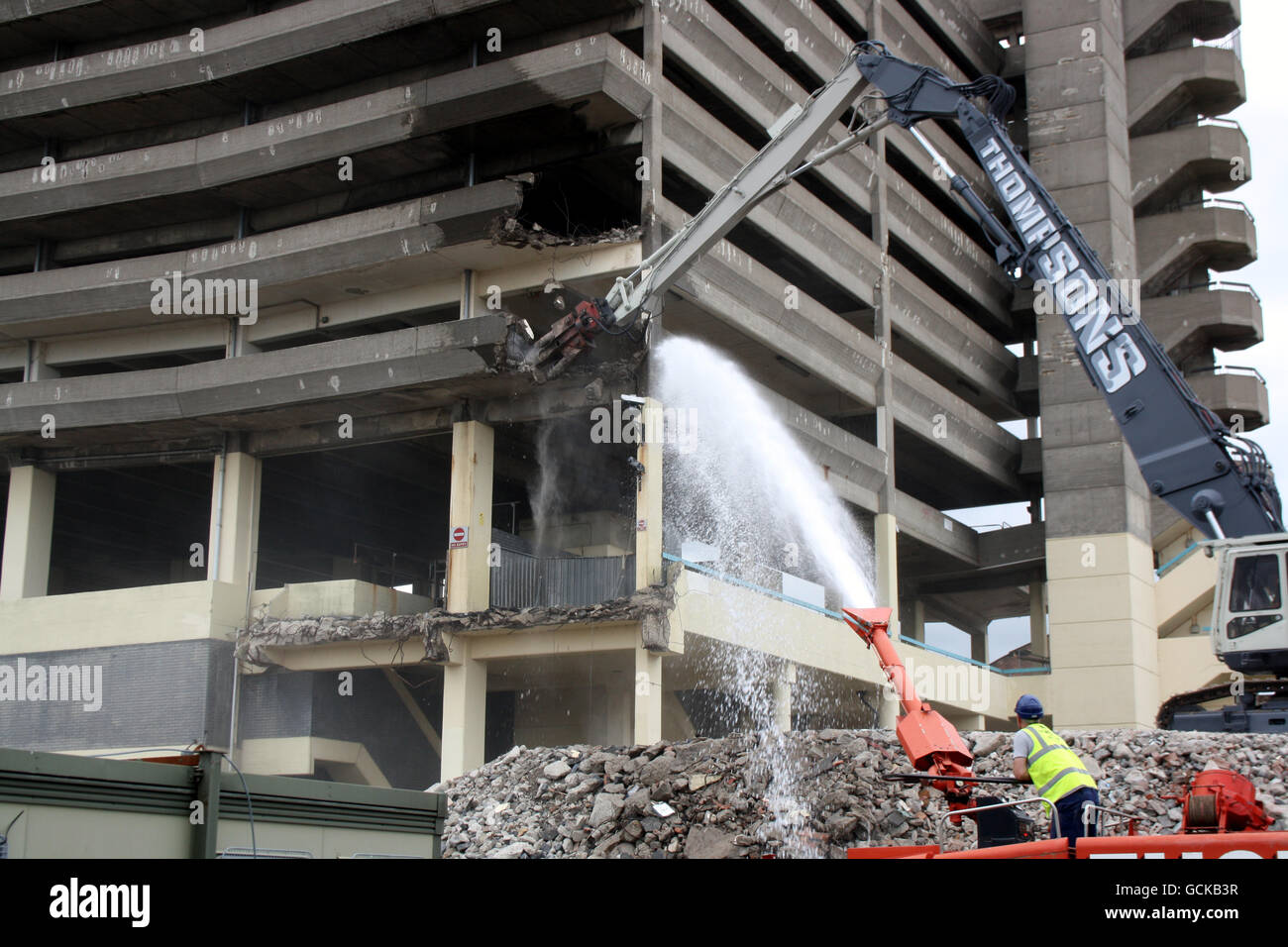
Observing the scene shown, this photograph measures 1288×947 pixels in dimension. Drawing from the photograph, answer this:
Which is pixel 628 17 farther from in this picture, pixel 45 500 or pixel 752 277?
pixel 45 500

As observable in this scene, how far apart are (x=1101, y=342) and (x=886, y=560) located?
54.9 feet

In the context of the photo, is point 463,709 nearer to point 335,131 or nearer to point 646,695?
point 646,695

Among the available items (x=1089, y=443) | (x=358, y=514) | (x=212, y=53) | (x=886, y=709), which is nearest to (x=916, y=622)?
(x=1089, y=443)

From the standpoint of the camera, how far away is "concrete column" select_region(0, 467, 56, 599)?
31.3 meters

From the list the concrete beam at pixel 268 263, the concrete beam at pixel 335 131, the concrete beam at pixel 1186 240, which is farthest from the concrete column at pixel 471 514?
the concrete beam at pixel 1186 240

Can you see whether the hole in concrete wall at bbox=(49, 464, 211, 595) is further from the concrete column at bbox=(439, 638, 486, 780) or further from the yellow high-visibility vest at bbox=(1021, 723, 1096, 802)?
the yellow high-visibility vest at bbox=(1021, 723, 1096, 802)

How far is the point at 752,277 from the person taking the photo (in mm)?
30344

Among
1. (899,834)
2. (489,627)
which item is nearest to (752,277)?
(489,627)

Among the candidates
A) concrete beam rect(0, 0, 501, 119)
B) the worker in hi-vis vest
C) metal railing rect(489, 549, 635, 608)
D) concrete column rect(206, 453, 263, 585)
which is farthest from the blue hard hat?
concrete column rect(206, 453, 263, 585)

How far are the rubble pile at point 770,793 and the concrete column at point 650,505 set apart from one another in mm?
5063

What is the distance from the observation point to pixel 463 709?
26875mm

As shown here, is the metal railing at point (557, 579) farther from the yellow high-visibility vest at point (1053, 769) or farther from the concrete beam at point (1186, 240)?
the concrete beam at point (1186, 240)

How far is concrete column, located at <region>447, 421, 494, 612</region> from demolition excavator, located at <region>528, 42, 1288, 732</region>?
293 cm
